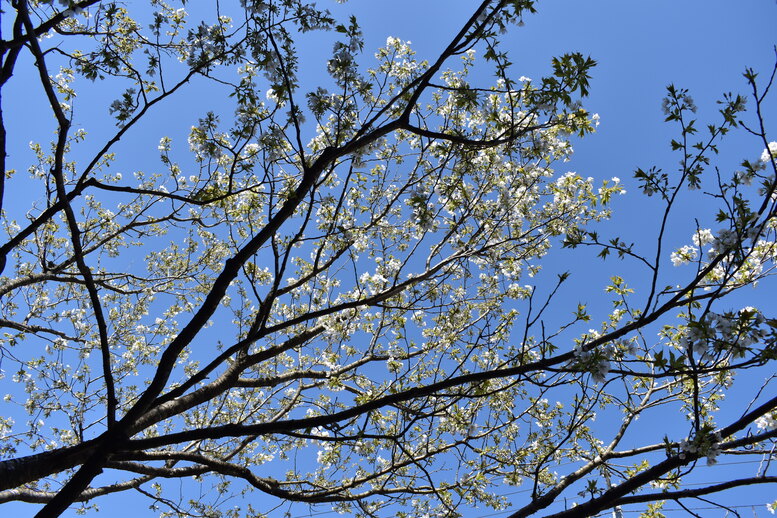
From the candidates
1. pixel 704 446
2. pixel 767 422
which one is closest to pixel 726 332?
pixel 704 446

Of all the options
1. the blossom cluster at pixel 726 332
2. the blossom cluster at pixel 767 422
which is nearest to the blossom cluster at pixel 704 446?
the blossom cluster at pixel 726 332

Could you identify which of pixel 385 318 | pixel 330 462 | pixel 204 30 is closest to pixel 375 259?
pixel 385 318

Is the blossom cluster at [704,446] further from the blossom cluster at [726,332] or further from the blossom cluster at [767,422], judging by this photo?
the blossom cluster at [767,422]

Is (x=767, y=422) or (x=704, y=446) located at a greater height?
(x=767, y=422)

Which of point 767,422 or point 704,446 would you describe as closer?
point 704,446

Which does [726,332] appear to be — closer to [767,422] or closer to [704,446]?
[704,446]

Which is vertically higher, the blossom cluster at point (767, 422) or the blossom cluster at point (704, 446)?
the blossom cluster at point (767, 422)

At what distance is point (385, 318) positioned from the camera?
242 inches

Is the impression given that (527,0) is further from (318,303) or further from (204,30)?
(318,303)

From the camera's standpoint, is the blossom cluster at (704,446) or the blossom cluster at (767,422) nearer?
the blossom cluster at (704,446)

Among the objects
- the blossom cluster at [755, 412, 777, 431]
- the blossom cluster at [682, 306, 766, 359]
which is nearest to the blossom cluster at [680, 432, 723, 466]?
the blossom cluster at [682, 306, 766, 359]

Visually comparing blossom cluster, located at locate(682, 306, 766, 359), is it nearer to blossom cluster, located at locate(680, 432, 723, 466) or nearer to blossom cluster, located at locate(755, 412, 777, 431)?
blossom cluster, located at locate(680, 432, 723, 466)

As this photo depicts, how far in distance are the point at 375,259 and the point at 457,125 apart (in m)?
2.08

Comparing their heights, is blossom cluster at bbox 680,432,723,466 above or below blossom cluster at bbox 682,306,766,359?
below
